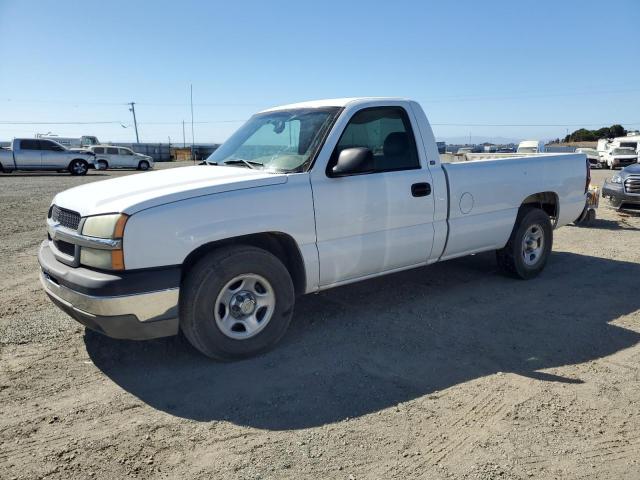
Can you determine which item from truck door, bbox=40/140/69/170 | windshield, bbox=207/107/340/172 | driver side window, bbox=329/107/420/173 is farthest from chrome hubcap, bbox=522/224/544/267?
truck door, bbox=40/140/69/170

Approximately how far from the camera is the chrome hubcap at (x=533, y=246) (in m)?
5.90

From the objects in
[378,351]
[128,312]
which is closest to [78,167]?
[128,312]

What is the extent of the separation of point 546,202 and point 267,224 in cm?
400

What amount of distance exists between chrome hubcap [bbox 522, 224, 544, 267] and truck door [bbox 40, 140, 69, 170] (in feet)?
84.3

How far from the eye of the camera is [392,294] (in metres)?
5.38

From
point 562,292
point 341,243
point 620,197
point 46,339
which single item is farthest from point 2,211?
point 620,197

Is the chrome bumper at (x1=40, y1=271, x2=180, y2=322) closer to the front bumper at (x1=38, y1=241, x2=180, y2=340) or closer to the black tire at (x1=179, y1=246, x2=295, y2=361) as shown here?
the front bumper at (x1=38, y1=241, x2=180, y2=340)

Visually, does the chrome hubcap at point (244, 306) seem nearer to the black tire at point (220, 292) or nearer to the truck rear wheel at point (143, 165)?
the black tire at point (220, 292)

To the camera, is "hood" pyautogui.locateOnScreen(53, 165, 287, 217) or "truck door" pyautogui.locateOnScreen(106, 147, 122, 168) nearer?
"hood" pyautogui.locateOnScreen(53, 165, 287, 217)

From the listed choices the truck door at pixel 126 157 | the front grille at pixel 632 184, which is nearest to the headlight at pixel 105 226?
the front grille at pixel 632 184

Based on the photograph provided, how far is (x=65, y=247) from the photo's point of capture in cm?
371

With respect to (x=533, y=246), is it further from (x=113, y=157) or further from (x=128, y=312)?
(x=113, y=157)

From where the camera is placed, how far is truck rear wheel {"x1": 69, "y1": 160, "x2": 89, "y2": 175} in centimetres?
2620

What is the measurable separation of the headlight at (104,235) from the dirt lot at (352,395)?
867 millimetres
